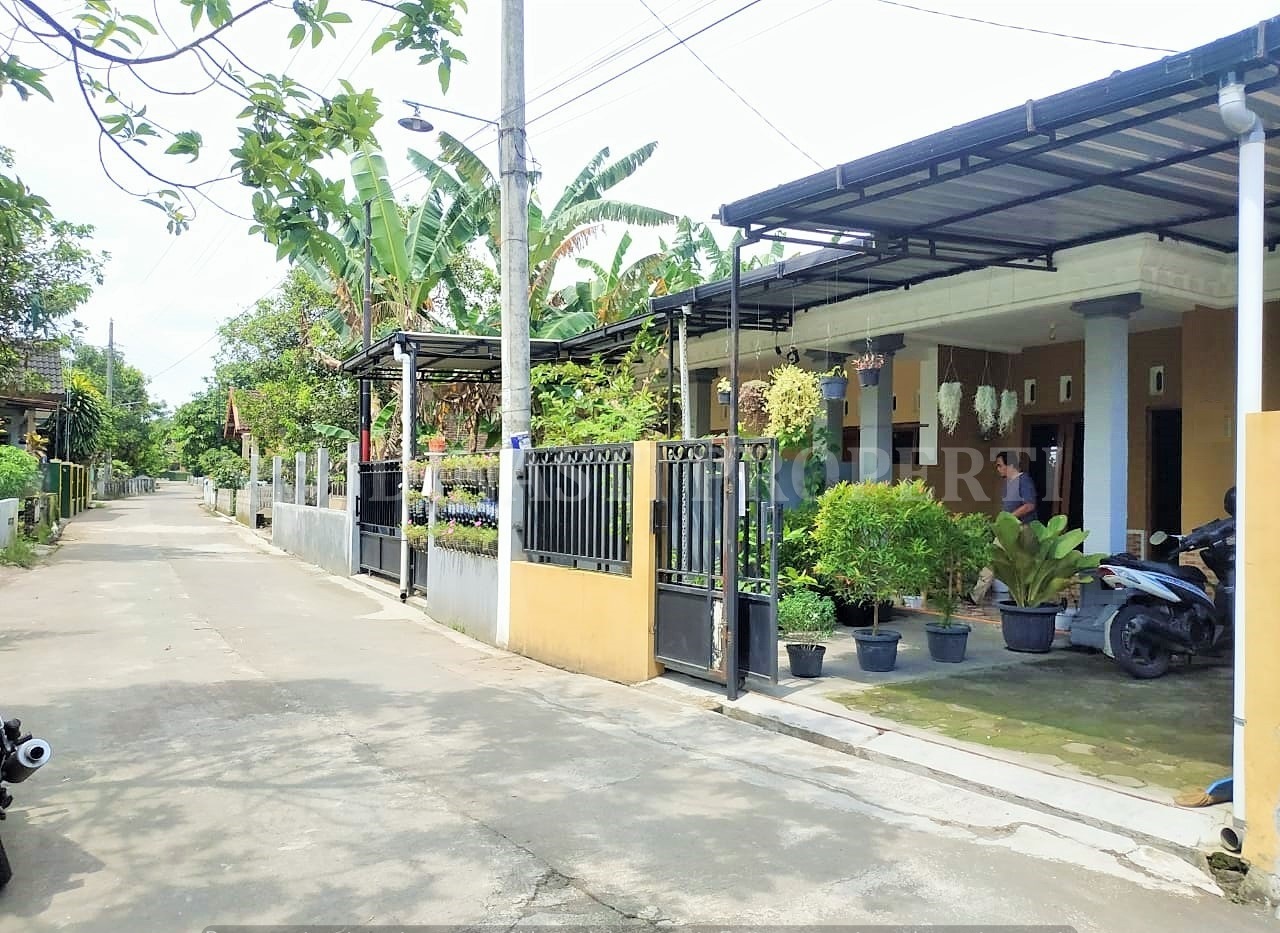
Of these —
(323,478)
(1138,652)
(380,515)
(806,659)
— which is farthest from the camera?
(323,478)

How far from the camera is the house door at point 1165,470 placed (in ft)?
36.1

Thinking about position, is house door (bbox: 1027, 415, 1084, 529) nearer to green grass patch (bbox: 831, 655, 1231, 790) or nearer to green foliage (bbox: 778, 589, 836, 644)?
green grass patch (bbox: 831, 655, 1231, 790)

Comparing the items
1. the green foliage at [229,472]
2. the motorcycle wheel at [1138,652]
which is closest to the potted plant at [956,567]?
the motorcycle wheel at [1138,652]

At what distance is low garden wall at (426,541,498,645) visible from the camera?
10203 millimetres

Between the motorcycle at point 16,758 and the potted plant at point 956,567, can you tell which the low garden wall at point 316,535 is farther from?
the motorcycle at point 16,758

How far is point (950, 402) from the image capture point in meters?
11.9

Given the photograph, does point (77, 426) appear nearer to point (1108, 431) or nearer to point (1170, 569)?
point (1108, 431)

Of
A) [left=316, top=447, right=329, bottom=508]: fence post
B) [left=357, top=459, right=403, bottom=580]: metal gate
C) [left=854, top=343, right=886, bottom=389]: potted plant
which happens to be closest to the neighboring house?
[left=316, top=447, right=329, bottom=508]: fence post

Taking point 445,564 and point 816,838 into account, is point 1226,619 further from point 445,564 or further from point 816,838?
point 445,564

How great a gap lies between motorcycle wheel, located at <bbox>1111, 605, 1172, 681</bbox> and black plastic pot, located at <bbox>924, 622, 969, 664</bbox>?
1206 millimetres

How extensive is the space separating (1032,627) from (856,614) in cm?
207

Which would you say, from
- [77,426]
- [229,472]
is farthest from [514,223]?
[229,472]

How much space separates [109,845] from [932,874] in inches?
143

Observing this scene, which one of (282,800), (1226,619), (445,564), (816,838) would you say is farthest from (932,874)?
(445,564)
